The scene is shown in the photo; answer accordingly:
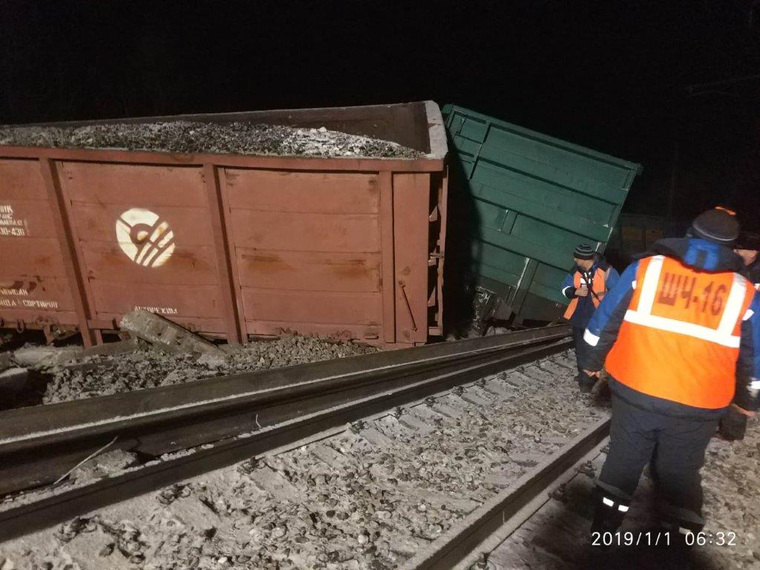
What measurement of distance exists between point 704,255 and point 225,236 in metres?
3.88

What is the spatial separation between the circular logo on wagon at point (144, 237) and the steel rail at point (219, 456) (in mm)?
2387

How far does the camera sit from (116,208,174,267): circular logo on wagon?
14.2 feet

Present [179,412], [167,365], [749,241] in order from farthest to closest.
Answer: [749,241] < [167,365] < [179,412]

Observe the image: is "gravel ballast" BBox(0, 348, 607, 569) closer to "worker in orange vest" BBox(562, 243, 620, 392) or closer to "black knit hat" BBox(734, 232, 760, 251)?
"worker in orange vest" BBox(562, 243, 620, 392)

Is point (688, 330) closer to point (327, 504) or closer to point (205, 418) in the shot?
point (327, 504)

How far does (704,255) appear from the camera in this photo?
2.04m

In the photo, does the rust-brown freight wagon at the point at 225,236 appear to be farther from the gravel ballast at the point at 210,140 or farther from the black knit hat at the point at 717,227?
the black knit hat at the point at 717,227

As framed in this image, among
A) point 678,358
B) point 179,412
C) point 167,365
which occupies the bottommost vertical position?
point 167,365

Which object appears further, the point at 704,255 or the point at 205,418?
the point at 205,418

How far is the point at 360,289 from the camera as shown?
4.49 meters

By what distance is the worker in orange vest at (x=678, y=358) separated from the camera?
206 centimetres

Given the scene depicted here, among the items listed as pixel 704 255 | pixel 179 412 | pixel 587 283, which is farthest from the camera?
pixel 587 283

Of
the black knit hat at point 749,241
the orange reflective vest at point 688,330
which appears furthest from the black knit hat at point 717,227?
the black knit hat at point 749,241
